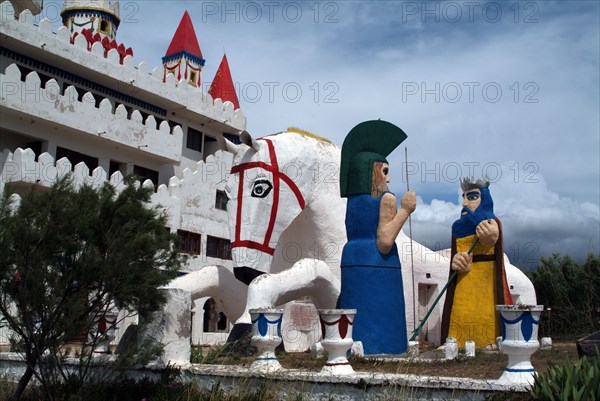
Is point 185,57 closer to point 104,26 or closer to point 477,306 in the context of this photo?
point 104,26

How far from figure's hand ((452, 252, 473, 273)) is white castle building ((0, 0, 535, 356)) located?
906 centimetres

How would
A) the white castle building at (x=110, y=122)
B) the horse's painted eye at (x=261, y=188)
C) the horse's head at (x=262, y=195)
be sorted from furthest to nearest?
the white castle building at (x=110, y=122) → the horse's painted eye at (x=261, y=188) → the horse's head at (x=262, y=195)

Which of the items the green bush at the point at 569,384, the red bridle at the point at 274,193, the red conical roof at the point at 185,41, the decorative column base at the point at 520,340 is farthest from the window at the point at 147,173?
the green bush at the point at 569,384

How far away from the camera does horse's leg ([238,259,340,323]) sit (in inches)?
325

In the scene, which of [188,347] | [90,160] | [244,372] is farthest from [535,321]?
[90,160]

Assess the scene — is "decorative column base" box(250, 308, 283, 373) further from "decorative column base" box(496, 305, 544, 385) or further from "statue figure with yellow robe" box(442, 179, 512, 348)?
"statue figure with yellow robe" box(442, 179, 512, 348)

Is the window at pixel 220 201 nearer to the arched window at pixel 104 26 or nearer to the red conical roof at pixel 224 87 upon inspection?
the red conical roof at pixel 224 87

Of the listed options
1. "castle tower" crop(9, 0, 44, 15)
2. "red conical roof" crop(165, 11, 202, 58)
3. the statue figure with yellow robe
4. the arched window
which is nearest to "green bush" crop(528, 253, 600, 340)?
the statue figure with yellow robe

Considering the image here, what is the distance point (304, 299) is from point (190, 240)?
1132 centimetres

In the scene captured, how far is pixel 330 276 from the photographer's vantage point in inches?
364

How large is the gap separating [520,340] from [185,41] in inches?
937

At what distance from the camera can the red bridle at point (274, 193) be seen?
28.3ft

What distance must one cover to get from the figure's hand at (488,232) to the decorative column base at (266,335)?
4.41 metres

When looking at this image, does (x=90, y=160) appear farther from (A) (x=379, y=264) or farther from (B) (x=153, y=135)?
(A) (x=379, y=264)
